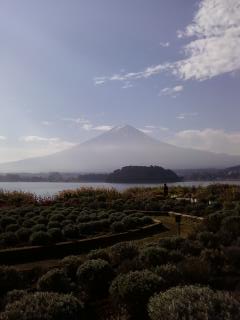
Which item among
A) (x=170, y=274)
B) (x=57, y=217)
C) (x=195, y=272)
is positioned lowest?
(x=195, y=272)

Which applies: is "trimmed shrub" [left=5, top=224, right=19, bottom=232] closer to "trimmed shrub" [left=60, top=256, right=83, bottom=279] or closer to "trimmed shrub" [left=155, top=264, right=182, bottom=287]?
"trimmed shrub" [left=60, top=256, right=83, bottom=279]

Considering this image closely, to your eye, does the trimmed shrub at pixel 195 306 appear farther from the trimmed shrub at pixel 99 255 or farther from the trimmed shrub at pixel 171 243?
the trimmed shrub at pixel 171 243

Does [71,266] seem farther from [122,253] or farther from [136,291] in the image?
[136,291]

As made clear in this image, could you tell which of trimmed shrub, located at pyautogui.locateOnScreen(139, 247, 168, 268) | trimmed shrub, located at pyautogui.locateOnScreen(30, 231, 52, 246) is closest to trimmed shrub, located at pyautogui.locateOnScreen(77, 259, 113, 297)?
trimmed shrub, located at pyautogui.locateOnScreen(139, 247, 168, 268)

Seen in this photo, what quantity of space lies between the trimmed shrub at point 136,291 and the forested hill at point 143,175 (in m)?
65.1

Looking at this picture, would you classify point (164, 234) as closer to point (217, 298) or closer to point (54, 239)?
point (54, 239)

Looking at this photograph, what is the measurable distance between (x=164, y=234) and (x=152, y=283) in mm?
9521

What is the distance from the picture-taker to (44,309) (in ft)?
18.9

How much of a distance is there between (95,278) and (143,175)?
225 ft

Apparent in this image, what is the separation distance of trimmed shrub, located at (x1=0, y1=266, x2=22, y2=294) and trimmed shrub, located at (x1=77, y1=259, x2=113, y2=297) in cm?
124

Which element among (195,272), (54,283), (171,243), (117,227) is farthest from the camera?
(117,227)

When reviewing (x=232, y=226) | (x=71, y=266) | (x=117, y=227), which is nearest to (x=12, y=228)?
(x=117, y=227)

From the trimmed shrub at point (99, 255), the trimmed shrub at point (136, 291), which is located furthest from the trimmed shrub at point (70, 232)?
the trimmed shrub at point (136, 291)

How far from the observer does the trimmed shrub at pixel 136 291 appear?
6930 millimetres
